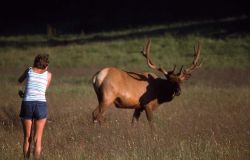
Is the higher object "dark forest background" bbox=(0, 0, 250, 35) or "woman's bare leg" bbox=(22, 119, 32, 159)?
"dark forest background" bbox=(0, 0, 250, 35)

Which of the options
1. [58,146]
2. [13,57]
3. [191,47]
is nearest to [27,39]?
[13,57]

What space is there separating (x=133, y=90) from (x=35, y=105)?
5.27m

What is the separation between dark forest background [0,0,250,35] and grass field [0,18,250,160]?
642 centimetres

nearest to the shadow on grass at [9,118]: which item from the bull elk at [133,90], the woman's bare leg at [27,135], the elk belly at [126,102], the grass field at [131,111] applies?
the grass field at [131,111]

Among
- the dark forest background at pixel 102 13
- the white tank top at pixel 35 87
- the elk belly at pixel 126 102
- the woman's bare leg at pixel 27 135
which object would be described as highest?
the dark forest background at pixel 102 13

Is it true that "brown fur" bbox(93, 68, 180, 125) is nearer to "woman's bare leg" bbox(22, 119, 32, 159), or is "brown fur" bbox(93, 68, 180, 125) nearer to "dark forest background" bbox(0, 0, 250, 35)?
"woman's bare leg" bbox(22, 119, 32, 159)

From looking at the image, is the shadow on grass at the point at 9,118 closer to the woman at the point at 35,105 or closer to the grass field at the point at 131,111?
→ the grass field at the point at 131,111

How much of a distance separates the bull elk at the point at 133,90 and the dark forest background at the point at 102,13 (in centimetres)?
2340

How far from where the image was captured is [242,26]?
3812 centimetres

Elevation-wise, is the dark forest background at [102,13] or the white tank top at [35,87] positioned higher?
the dark forest background at [102,13]

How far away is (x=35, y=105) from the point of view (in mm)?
9562

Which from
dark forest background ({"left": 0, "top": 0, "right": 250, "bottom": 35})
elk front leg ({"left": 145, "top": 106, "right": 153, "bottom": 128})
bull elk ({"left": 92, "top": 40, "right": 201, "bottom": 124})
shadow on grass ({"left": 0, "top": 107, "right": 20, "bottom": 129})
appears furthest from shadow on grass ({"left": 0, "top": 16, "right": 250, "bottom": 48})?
elk front leg ({"left": 145, "top": 106, "right": 153, "bottom": 128})

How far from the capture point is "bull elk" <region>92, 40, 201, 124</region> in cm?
1412

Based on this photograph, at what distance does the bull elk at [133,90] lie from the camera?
14125mm
